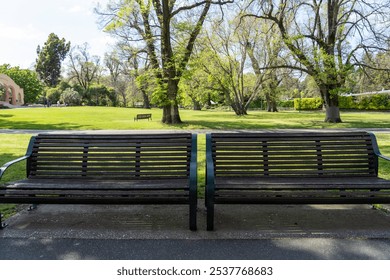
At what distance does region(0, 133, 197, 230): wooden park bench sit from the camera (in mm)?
3588

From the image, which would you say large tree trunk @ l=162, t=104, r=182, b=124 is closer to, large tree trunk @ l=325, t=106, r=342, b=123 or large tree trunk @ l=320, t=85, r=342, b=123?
large tree trunk @ l=320, t=85, r=342, b=123

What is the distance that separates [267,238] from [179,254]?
1021 millimetres

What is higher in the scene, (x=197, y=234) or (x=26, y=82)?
(x=26, y=82)

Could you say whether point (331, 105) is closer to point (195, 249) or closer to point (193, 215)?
point (193, 215)

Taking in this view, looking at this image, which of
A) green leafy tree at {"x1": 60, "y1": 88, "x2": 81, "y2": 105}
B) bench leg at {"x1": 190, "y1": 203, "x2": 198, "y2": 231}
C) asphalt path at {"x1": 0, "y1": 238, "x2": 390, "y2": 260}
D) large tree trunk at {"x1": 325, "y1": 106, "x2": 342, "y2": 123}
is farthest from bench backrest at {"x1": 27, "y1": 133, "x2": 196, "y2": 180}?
green leafy tree at {"x1": 60, "y1": 88, "x2": 81, "y2": 105}

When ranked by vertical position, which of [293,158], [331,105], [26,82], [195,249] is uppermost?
[26,82]

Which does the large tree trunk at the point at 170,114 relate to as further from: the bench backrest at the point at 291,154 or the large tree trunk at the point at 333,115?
the bench backrest at the point at 291,154

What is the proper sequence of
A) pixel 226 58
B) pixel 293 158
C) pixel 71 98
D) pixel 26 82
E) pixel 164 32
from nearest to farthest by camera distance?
pixel 293 158 → pixel 164 32 → pixel 226 58 → pixel 71 98 → pixel 26 82

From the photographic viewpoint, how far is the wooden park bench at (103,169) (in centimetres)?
359

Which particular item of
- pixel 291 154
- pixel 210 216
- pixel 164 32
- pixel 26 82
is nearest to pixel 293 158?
pixel 291 154

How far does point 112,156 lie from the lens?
14.4 feet

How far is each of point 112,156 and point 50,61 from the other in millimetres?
89331

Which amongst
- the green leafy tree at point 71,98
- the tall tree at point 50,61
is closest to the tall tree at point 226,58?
the green leafy tree at point 71,98

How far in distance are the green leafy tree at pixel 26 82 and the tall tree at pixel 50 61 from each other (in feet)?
41.6
